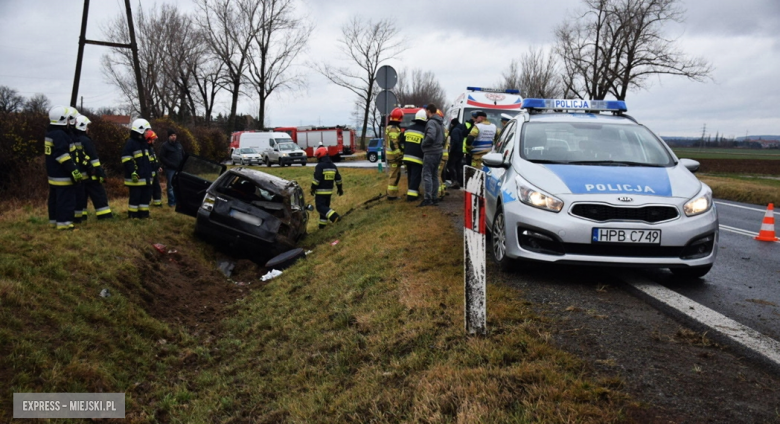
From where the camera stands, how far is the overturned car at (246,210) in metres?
9.85

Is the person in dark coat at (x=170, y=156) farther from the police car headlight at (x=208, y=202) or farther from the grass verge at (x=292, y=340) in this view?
the grass verge at (x=292, y=340)

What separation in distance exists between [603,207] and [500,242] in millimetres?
1120

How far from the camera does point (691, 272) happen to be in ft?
17.8

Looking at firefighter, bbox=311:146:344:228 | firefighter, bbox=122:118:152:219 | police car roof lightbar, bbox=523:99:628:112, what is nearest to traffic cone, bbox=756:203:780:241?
police car roof lightbar, bbox=523:99:628:112

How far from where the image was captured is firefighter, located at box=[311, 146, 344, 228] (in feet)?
39.2

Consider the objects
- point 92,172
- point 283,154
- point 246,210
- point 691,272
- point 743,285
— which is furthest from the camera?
point 283,154

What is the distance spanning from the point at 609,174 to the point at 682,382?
2.45 m

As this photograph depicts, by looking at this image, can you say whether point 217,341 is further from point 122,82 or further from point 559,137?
point 122,82

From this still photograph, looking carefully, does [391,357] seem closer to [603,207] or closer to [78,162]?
[603,207]

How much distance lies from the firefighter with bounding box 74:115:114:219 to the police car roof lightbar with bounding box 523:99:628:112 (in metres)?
7.09

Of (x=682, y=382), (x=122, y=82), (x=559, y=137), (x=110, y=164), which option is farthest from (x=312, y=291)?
(x=122, y=82)

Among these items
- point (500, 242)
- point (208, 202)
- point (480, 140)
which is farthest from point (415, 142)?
point (500, 242)

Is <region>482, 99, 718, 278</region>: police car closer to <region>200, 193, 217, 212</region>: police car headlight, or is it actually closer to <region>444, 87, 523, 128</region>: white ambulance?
<region>200, 193, 217, 212</region>: police car headlight

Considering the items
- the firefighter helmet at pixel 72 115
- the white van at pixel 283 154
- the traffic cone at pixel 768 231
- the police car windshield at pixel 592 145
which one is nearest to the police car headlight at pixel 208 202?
the firefighter helmet at pixel 72 115
